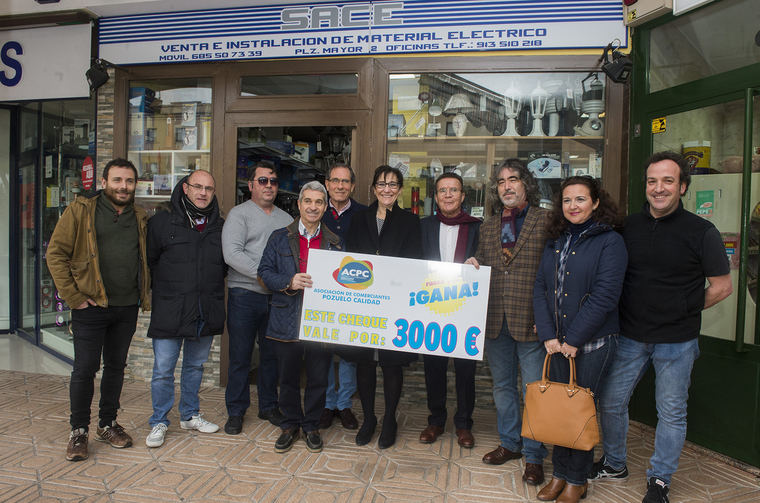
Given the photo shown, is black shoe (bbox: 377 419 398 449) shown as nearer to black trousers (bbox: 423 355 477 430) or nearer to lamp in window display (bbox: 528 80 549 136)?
black trousers (bbox: 423 355 477 430)

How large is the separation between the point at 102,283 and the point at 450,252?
2.38 meters

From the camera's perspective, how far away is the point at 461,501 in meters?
3.01

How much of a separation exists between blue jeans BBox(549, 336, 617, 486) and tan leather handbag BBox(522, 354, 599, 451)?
8 centimetres

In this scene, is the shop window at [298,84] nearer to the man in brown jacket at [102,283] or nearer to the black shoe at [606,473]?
the man in brown jacket at [102,283]

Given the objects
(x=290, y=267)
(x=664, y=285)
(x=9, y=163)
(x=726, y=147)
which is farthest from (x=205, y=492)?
(x=9, y=163)

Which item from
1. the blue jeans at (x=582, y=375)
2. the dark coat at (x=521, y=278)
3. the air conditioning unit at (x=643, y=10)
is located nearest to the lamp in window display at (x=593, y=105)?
the air conditioning unit at (x=643, y=10)

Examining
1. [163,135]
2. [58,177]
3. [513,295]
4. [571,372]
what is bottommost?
[571,372]

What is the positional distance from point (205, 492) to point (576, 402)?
2.21m

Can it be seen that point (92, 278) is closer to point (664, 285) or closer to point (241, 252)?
point (241, 252)

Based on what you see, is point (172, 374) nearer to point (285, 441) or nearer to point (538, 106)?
point (285, 441)

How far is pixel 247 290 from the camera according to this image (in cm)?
387

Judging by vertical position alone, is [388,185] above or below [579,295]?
above

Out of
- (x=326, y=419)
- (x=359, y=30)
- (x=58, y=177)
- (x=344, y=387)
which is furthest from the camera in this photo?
(x=58, y=177)

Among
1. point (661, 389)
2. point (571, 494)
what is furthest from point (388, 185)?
point (571, 494)
